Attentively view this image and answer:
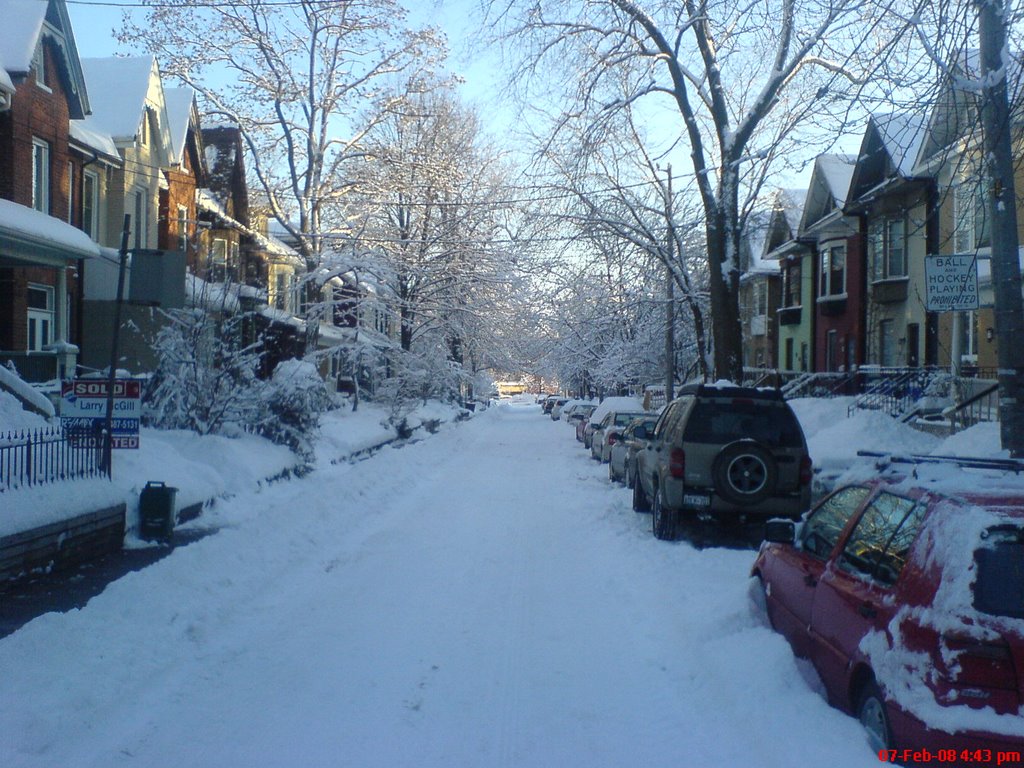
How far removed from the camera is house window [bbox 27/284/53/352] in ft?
74.3

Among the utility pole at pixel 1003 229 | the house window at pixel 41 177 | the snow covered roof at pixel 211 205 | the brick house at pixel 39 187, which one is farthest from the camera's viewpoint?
the snow covered roof at pixel 211 205

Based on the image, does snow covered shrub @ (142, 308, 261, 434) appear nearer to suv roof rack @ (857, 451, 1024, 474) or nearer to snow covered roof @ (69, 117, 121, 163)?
snow covered roof @ (69, 117, 121, 163)

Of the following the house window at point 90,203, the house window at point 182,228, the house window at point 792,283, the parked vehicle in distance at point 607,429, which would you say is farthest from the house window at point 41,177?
the house window at point 792,283

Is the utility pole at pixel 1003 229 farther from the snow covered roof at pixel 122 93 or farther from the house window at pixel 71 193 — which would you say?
the snow covered roof at pixel 122 93

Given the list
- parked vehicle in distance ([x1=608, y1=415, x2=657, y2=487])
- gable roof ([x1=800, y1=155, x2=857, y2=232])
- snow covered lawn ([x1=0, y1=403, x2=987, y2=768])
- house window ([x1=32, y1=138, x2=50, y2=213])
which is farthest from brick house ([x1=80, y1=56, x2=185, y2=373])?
gable roof ([x1=800, y1=155, x2=857, y2=232])

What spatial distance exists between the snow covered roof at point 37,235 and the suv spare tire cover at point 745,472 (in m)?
13.3

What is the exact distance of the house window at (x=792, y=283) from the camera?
129 feet

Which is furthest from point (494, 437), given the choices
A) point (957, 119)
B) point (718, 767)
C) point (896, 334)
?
point (718, 767)

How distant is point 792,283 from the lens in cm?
4012

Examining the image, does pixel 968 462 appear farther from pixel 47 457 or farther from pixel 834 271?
pixel 834 271

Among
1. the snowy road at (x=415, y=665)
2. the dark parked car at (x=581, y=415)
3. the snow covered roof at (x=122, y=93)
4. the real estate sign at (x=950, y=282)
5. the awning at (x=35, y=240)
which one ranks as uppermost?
the snow covered roof at (x=122, y=93)

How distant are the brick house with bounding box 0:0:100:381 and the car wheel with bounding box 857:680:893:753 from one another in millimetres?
17162

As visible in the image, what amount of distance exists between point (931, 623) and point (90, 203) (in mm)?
25908

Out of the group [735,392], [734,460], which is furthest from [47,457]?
[735,392]
